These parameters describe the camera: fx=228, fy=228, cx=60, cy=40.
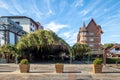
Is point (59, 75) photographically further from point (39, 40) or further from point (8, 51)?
point (8, 51)

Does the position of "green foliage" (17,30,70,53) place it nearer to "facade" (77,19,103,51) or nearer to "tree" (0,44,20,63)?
"tree" (0,44,20,63)

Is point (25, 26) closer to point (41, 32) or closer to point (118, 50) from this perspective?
point (118, 50)

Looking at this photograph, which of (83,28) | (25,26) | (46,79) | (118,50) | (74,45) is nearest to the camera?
(46,79)

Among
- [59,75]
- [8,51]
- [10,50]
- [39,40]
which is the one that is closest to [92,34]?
[39,40]

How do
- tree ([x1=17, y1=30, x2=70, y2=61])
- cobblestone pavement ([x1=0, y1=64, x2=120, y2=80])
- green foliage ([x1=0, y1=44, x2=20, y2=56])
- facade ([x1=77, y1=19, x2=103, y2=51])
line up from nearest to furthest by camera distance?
1. cobblestone pavement ([x1=0, y1=64, x2=120, y2=80])
2. green foliage ([x1=0, y1=44, x2=20, y2=56])
3. tree ([x1=17, y1=30, x2=70, y2=61])
4. facade ([x1=77, y1=19, x2=103, y2=51])

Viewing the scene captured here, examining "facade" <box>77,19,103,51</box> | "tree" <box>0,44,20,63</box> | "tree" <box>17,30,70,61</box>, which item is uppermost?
"facade" <box>77,19,103,51</box>

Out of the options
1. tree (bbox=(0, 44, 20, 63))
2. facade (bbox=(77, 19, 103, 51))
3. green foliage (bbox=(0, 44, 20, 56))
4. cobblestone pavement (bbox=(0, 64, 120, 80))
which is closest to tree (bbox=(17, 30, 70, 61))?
green foliage (bbox=(0, 44, 20, 56))

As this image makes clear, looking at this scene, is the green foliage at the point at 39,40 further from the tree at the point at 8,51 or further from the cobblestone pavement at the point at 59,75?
the cobblestone pavement at the point at 59,75

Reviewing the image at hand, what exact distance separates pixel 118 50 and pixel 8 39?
3528cm

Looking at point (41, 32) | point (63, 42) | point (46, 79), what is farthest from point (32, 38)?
point (46, 79)

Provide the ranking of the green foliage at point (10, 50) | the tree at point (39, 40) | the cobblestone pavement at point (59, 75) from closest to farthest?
1. the cobblestone pavement at point (59, 75)
2. the green foliage at point (10, 50)
3. the tree at point (39, 40)

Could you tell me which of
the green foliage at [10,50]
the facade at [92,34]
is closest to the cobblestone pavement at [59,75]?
the green foliage at [10,50]

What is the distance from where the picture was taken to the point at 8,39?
5019 cm

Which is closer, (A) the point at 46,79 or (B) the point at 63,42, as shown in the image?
(A) the point at 46,79
